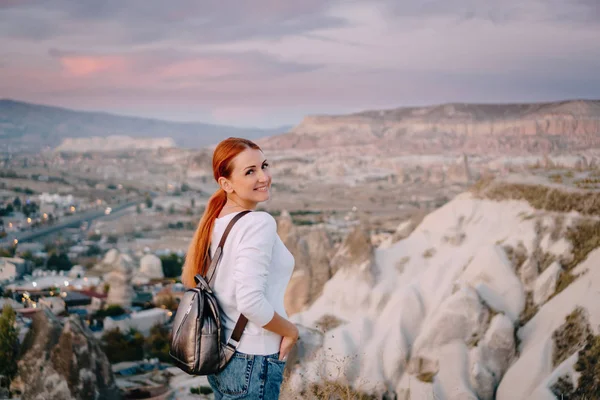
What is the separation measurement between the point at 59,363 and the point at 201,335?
21.1 ft

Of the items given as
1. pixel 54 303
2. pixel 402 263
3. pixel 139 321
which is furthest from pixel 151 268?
pixel 402 263

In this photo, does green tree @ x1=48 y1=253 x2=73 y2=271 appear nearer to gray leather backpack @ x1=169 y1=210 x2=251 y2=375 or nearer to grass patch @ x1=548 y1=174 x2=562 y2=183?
grass patch @ x1=548 y1=174 x2=562 y2=183

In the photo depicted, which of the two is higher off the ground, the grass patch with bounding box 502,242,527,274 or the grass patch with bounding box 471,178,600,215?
the grass patch with bounding box 471,178,600,215

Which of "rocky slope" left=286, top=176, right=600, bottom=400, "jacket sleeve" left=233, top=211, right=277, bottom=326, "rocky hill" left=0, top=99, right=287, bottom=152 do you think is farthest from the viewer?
"rocky hill" left=0, top=99, right=287, bottom=152

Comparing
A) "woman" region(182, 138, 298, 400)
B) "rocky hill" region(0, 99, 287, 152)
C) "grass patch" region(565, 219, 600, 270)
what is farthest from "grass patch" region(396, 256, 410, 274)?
"rocky hill" region(0, 99, 287, 152)

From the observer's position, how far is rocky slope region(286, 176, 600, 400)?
21.1 ft

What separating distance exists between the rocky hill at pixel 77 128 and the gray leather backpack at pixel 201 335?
64.5 m

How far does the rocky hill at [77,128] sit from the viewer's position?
244 ft

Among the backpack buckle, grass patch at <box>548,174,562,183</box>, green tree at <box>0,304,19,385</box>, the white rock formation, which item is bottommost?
the white rock formation

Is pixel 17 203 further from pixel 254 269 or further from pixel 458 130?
pixel 254 269

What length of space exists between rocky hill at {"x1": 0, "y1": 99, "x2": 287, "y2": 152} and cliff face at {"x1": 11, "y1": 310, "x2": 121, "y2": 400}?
5817 cm

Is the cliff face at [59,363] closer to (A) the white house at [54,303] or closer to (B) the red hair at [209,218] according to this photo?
(B) the red hair at [209,218]

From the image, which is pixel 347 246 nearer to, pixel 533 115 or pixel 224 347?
pixel 224 347

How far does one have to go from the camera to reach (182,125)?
13900 cm
